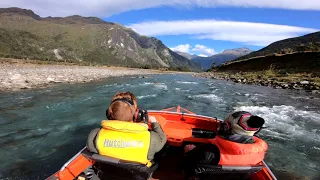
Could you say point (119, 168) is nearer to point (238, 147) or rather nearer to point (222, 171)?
point (222, 171)

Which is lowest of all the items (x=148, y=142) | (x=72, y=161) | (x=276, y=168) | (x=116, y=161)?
(x=276, y=168)

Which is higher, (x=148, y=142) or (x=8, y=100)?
(x=148, y=142)

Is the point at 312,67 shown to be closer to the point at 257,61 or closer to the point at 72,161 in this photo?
the point at 257,61

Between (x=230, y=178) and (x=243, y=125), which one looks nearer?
(x=243, y=125)

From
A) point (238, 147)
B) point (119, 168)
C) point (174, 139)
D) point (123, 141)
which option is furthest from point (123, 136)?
point (174, 139)

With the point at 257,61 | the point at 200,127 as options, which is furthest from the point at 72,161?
the point at 257,61

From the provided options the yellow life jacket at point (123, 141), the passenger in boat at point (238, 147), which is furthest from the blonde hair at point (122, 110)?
the passenger in boat at point (238, 147)

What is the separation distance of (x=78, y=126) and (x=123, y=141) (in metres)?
9.40

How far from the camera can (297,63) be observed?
45250 mm

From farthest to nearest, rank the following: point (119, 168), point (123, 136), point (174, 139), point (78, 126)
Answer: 1. point (78, 126)
2. point (174, 139)
3. point (119, 168)
4. point (123, 136)

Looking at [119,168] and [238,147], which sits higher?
[238,147]

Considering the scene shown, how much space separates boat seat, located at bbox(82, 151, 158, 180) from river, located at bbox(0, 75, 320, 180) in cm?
412

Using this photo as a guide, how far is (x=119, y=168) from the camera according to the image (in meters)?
4.05

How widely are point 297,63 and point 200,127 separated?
43.3 m
